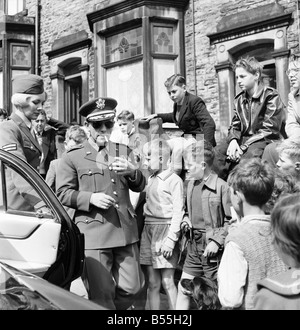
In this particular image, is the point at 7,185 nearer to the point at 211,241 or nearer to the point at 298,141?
the point at 211,241

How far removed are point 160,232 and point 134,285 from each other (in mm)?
865

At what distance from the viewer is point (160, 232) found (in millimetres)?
4859

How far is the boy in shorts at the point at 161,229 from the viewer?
473 centimetres

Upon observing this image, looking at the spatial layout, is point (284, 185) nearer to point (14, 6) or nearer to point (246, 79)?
point (246, 79)

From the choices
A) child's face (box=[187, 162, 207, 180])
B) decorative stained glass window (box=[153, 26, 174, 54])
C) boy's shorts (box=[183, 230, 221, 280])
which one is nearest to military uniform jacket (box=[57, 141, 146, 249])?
boy's shorts (box=[183, 230, 221, 280])

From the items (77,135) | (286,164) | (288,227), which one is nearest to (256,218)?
(288,227)

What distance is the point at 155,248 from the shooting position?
4.80 meters

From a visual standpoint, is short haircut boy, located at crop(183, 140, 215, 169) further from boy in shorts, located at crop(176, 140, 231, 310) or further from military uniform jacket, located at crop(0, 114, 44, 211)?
military uniform jacket, located at crop(0, 114, 44, 211)

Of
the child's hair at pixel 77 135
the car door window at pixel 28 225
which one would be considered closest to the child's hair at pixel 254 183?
the car door window at pixel 28 225

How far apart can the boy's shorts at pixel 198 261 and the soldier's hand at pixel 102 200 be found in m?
0.91


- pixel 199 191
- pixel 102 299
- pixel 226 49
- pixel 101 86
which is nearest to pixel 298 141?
pixel 199 191

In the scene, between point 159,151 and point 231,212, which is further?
point 159,151

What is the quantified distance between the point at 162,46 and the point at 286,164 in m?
7.95

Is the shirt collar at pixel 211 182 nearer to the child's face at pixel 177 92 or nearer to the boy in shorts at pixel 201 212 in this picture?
the boy in shorts at pixel 201 212
